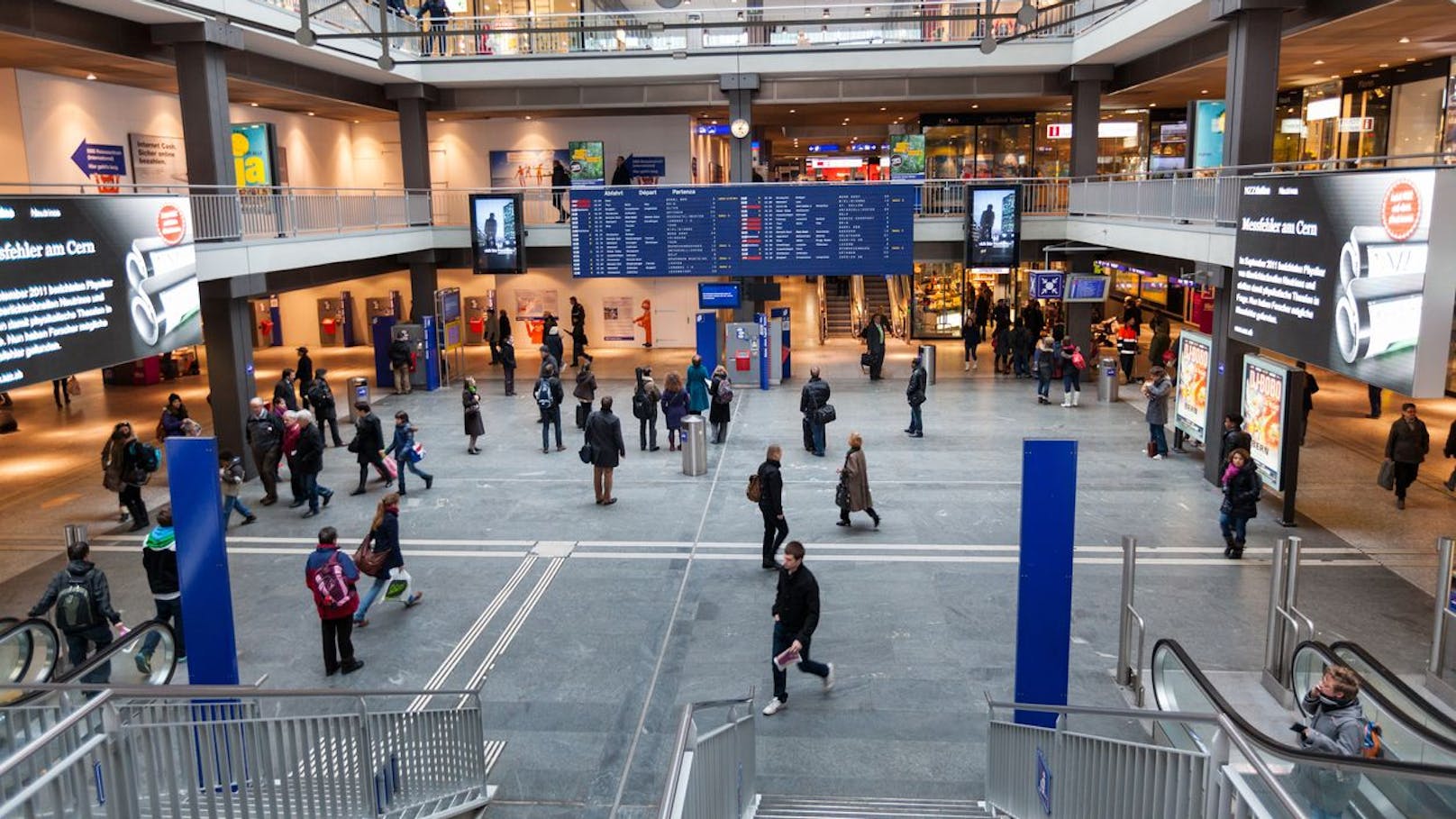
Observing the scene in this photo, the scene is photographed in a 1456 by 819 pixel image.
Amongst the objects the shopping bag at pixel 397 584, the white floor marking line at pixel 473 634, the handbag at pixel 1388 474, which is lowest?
the white floor marking line at pixel 473 634

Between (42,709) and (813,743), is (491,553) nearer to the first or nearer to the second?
(813,743)

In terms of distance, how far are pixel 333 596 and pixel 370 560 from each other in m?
1.35

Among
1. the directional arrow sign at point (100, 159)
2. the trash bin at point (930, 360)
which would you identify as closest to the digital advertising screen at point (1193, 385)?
the trash bin at point (930, 360)

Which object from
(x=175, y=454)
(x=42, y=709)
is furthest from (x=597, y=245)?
(x=42, y=709)

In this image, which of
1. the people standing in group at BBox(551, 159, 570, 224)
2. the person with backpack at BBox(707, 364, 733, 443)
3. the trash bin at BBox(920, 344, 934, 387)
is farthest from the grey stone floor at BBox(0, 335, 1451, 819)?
the people standing in group at BBox(551, 159, 570, 224)

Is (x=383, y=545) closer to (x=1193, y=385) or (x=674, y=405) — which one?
(x=674, y=405)

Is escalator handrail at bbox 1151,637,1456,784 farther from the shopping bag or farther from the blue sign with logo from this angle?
the blue sign with logo

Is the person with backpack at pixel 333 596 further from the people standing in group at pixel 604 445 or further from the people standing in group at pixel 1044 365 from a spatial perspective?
the people standing in group at pixel 1044 365

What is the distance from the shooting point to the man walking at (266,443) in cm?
1578

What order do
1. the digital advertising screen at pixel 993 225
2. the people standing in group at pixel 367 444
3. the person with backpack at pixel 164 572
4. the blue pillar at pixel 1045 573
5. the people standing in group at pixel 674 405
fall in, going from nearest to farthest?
the blue pillar at pixel 1045 573 < the person with backpack at pixel 164 572 < the people standing in group at pixel 367 444 < the people standing in group at pixel 674 405 < the digital advertising screen at pixel 993 225

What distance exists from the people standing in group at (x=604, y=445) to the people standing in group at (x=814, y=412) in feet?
12.2

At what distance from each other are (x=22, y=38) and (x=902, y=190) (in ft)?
54.2

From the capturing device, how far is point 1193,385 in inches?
699

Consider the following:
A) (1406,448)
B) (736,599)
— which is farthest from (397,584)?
(1406,448)
